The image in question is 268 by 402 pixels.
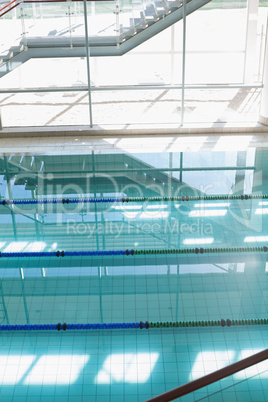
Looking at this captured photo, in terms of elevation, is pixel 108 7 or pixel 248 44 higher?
pixel 108 7

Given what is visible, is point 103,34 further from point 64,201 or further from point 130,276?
point 130,276

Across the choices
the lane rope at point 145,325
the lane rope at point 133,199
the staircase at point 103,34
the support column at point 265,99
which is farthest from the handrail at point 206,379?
the staircase at point 103,34

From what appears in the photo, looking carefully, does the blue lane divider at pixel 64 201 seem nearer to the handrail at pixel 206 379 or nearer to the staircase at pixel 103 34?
the staircase at pixel 103 34

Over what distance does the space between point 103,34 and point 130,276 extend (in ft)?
14.8

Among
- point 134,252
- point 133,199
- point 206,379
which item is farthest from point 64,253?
point 206,379

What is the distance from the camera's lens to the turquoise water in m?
3.53

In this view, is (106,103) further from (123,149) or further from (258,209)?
(258,209)

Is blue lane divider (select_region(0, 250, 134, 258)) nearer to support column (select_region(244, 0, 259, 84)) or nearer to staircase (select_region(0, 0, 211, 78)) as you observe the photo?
staircase (select_region(0, 0, 211, 78))

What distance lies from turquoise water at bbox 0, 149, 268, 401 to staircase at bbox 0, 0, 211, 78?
71.7 inches

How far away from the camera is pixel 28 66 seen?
31.0 feet

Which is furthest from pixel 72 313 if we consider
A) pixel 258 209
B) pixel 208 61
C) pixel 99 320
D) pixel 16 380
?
pixel 208 61

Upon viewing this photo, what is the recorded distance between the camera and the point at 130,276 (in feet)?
15.0

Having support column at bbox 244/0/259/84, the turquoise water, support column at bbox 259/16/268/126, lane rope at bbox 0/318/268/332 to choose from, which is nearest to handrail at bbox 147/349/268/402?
the turquoise water

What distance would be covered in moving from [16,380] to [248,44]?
26.3 feet
